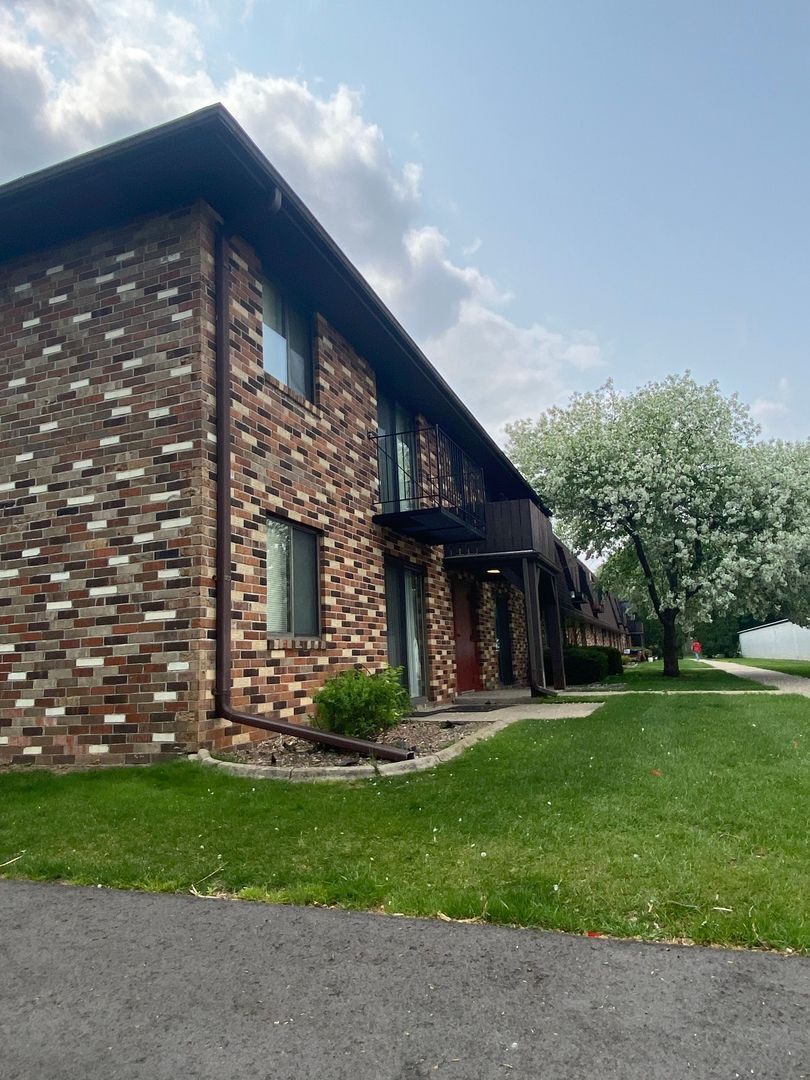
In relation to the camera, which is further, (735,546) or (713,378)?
(713,378)

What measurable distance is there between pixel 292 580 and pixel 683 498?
526 inches

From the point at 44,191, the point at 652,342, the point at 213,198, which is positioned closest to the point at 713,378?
the point at 652,342

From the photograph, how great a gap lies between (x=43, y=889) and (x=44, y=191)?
20.9 feet

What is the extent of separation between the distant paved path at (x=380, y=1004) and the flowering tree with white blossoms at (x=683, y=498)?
16.1 m

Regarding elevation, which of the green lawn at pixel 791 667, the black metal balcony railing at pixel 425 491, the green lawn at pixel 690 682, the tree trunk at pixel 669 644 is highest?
the black metal balcony railing at pixel 425 491

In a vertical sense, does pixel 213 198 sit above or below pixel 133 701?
above

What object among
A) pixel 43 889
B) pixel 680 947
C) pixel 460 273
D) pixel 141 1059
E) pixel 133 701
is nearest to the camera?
pixel 141 1059

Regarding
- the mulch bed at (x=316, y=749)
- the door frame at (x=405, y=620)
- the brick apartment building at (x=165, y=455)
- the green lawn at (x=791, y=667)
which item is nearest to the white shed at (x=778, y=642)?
the green lawn at (x=791, y=667)

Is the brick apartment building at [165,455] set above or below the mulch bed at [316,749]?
above

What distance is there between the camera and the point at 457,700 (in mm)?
12586

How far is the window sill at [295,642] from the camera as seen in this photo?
23.8 feet

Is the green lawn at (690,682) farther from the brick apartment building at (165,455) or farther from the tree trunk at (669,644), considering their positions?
the brick apartment building at (165,455)

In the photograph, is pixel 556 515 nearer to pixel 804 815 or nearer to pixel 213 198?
pixel 213 198

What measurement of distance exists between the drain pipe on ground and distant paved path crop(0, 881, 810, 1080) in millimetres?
3223
